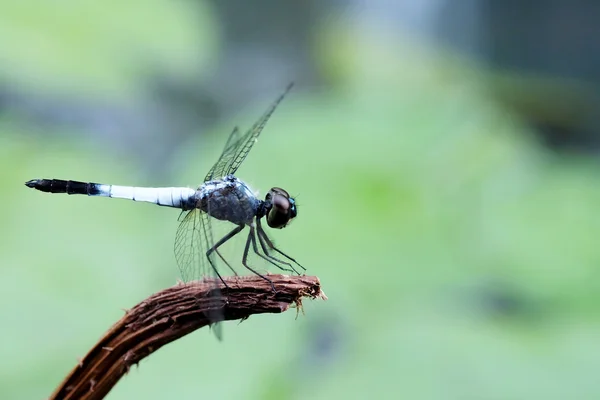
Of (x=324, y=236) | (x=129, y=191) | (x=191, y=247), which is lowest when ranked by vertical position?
(x=191, y=247)

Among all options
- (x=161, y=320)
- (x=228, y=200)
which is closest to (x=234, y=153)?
(x=228, y=200)

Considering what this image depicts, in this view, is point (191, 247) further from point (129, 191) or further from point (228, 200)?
point (129, 191)

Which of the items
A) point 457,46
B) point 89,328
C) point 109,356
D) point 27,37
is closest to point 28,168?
point 27,37

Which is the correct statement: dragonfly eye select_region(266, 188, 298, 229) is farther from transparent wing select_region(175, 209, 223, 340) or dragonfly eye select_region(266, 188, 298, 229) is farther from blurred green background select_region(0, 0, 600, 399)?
blurred green background select_region(0, 0, 600, 399)

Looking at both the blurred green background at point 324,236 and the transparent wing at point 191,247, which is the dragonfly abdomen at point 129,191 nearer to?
the transparent wing at point 191,247

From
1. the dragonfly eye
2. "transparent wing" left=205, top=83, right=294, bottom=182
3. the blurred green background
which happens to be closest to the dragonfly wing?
"transparent wing" left=205, top=83, right=294, bottom=182

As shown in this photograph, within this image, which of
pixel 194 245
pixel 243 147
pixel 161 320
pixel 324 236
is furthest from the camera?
pixel 324 236
